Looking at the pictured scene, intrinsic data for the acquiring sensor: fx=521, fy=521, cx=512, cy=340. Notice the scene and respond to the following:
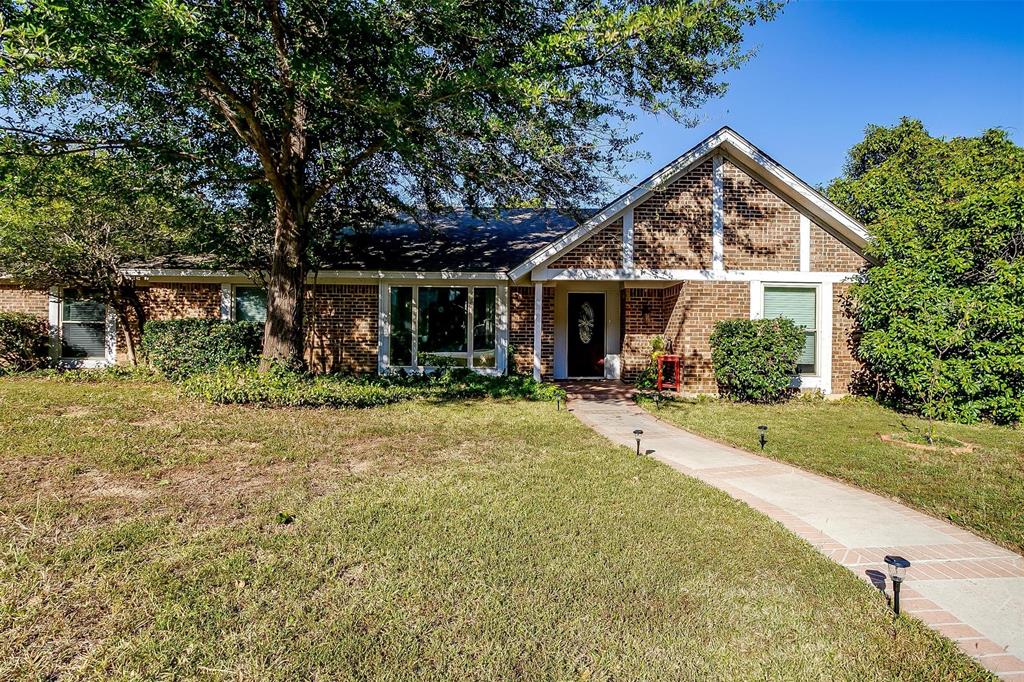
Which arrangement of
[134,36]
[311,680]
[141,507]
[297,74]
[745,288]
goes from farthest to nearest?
1. [745,288]
2. [297,74]
3. [134,36]
4. [141,507]
5. [311,680]

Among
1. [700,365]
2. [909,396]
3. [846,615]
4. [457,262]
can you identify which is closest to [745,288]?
[700,365]

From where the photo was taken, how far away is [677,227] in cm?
1150

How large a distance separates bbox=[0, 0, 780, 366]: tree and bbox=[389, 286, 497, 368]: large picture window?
2838 millimetres

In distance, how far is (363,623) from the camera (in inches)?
112

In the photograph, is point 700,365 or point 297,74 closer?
point 297,74

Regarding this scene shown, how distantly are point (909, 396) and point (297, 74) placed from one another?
12.2m

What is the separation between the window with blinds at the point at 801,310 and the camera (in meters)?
11.6

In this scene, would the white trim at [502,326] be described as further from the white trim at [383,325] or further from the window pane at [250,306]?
the window pane at [250,306]

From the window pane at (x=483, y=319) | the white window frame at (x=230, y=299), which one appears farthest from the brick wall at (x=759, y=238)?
the white window frame at (x=230, y=299)

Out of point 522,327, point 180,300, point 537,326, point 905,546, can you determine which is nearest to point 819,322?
point 537,326

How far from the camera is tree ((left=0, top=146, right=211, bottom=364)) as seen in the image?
9492 millimetres

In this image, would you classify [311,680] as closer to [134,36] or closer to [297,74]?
[297,74]

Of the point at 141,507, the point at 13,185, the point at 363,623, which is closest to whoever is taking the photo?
the point at 363,623

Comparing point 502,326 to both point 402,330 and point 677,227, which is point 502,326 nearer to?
point 402,330
